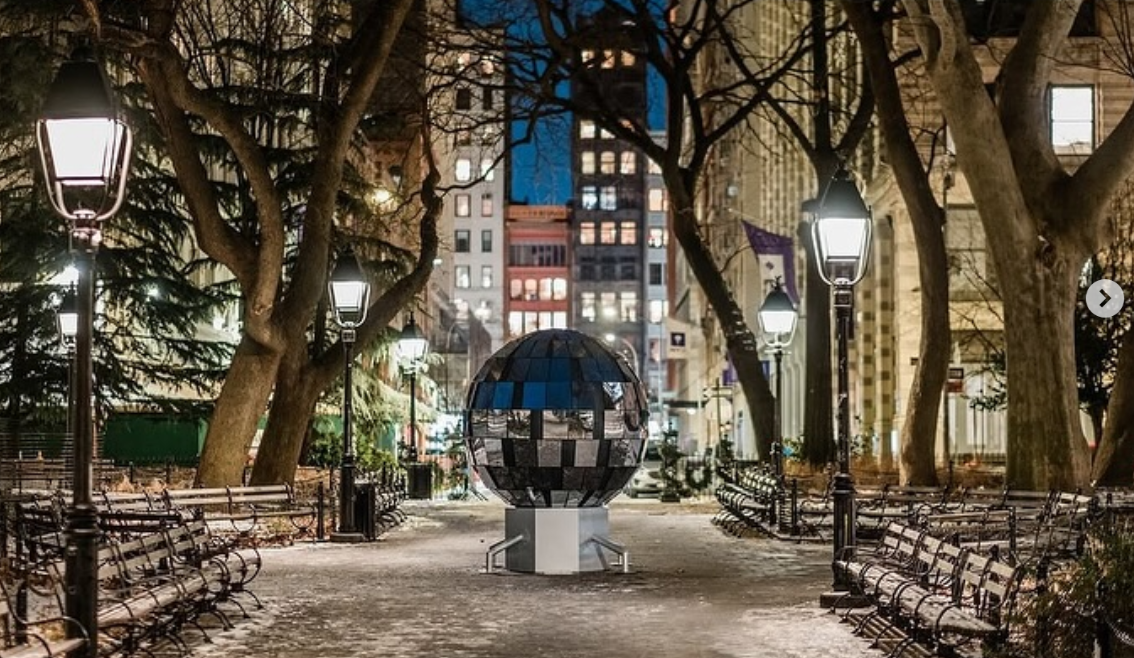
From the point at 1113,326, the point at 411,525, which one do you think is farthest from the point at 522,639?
the point at 1113,326

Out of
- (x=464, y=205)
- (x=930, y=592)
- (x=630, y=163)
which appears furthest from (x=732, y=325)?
(x=630, y=163)

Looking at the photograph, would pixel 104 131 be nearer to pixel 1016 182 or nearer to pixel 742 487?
pixel 1016 182

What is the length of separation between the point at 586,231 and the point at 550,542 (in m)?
177

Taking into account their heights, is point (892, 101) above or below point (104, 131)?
above

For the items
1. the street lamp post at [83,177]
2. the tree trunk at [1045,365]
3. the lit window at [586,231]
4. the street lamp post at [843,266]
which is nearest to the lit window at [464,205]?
the lit window at [586,231]

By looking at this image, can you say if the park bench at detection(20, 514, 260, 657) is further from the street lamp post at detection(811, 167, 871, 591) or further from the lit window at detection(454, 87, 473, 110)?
the lit window at detection(454, 87, 473, 110)

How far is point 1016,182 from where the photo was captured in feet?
80.3

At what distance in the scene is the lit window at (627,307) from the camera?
639 feet

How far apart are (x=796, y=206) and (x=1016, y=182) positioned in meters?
49.3

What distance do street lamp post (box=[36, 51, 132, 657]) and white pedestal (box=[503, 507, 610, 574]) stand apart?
970 cm

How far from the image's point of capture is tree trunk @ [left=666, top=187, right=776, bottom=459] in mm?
36938

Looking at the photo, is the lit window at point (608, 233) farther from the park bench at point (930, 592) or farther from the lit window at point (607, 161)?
the park bench at point (930, 592)

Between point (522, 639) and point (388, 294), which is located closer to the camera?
point (522, 639)

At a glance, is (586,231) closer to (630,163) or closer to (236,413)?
(630,163)
